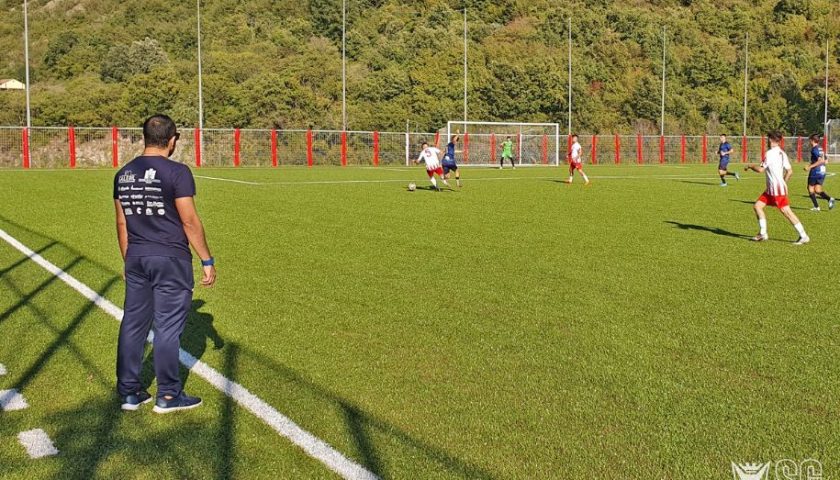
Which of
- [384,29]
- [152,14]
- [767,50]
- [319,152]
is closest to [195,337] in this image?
[319,152]

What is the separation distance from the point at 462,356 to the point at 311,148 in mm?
42562

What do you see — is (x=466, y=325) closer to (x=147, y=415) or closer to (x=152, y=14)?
(x=147, y=415)

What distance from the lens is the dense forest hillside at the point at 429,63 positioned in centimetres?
5875

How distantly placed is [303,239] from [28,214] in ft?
22.8

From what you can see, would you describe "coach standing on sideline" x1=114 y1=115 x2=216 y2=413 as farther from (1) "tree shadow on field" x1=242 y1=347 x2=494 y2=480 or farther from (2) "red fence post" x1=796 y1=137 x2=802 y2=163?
(2) "red fence post" x1=796 y1=137 x2=802 y2=163

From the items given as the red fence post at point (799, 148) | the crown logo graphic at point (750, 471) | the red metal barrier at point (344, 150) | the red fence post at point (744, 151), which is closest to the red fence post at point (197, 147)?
the red metal barrier at point (344, 150)

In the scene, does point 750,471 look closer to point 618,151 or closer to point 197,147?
point 197,147

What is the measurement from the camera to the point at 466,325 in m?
7.11

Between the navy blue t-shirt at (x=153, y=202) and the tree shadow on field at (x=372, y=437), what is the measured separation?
3.90 feet

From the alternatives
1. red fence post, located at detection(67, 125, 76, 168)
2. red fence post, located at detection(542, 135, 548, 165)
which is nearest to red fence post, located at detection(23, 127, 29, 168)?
red fence post, located at detection(67, 125, 76, 168)
